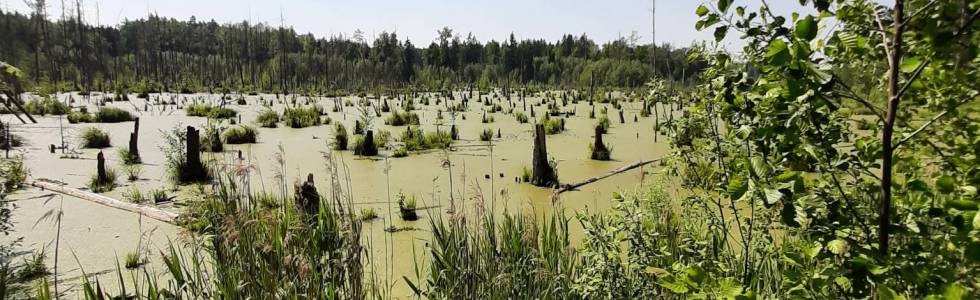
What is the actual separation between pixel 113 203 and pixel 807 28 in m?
6.38

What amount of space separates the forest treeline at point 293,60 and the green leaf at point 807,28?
29.5 meters

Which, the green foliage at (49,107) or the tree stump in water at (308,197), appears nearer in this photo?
the tree stump in water at (308,197)

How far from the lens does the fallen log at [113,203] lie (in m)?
4.98

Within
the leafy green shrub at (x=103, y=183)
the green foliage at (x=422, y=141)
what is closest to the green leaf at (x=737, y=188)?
the leafy green shrub at (x=103, y=183)

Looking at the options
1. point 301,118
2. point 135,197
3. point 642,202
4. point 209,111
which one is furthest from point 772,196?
point 209,111

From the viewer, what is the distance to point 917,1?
53.0 inches

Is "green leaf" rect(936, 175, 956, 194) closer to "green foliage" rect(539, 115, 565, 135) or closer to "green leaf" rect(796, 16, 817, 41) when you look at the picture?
"green leaf" rect(796, 16, 817, 41)

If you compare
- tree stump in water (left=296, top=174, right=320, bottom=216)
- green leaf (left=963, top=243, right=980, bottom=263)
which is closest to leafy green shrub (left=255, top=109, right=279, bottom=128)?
tree stump in water (left=296, top=174, right=320, bottom=216)

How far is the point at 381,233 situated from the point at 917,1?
13.9 ft

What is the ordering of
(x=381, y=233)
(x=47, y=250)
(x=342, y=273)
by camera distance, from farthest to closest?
1. (x=381, y=233)
2. (x=47, y=250)
3. (x=342, y=273)

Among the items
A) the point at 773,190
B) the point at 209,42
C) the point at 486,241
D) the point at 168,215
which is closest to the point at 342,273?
the point at 486,241

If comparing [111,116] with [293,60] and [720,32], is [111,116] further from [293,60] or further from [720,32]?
[293,60]

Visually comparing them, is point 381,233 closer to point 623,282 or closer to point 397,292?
point 397,292

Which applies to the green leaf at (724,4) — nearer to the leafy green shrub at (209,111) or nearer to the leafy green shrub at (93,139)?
the leafy green shrub at (93,139)
